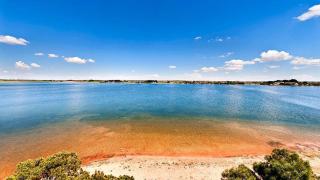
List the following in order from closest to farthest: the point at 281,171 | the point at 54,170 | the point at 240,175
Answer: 1. the point at 54,170
2. the point at 281,171
3. the point at 240,175

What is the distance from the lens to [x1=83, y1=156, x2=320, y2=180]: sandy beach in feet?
59.7

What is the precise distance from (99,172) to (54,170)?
110 inches

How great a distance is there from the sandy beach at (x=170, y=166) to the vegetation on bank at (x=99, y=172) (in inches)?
206

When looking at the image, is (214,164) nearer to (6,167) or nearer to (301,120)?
(6,167)

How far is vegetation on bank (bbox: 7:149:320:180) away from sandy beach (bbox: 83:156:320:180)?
5.23m

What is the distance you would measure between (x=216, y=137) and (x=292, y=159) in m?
17.6

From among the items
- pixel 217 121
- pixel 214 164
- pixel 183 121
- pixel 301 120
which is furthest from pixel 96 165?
pixel 301 120

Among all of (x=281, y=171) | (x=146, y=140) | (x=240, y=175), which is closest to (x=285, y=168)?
(x=281, y=171)

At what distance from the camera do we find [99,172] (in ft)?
41.9

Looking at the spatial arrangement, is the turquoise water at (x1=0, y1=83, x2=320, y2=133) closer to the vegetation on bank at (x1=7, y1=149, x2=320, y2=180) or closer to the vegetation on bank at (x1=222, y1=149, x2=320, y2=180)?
the vegetation on bank at (x1=7, y1=149, x2=320, y2=180)

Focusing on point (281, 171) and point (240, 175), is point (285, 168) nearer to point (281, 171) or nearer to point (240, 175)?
point (281, 171)

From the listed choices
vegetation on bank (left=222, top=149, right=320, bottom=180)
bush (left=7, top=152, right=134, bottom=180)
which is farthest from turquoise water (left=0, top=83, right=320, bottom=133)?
vegetation on bank (left=222, top=149, right=320, bottom=180)

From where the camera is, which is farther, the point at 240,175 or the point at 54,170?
the point at 240,175

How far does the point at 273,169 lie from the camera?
1302 centimetres
